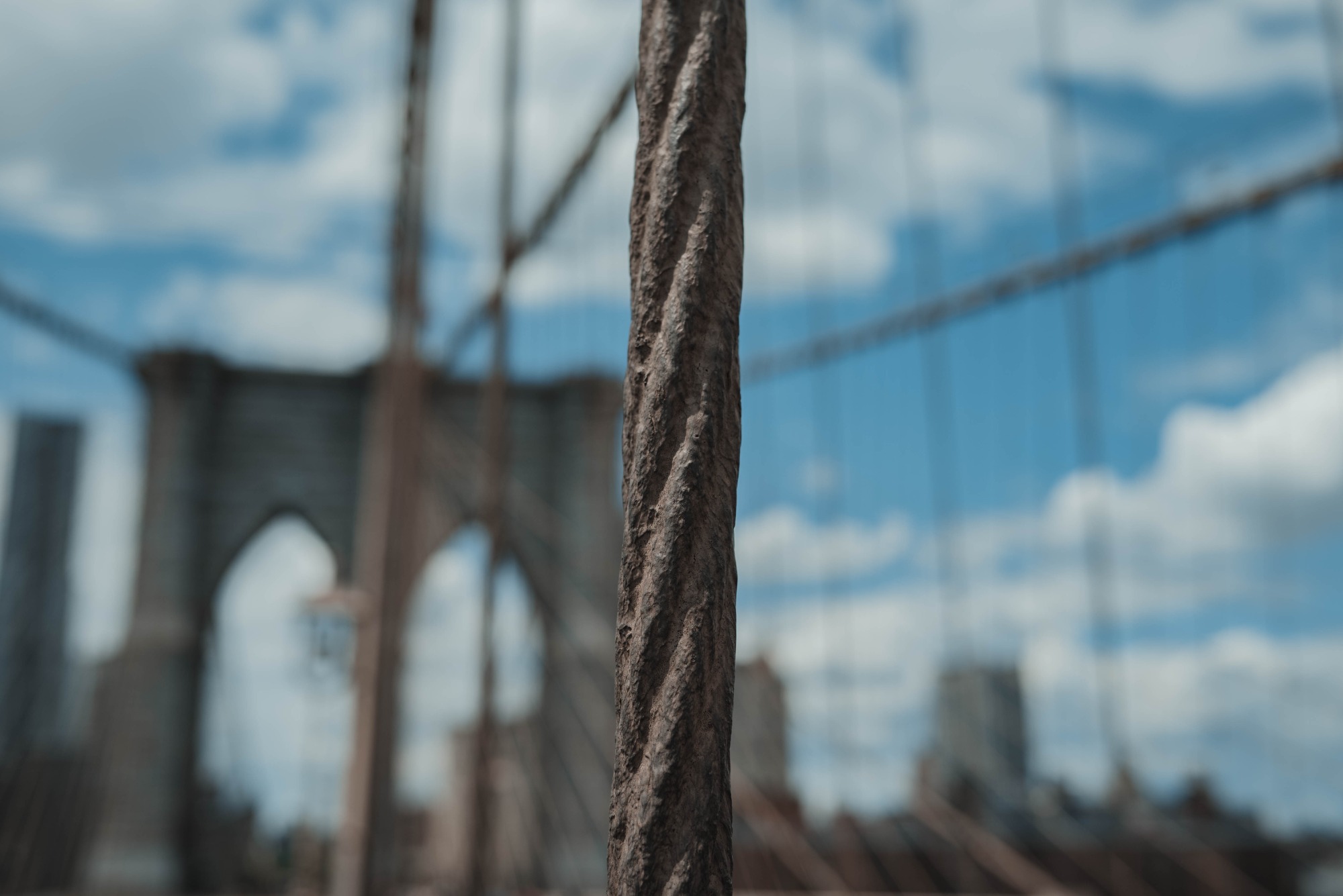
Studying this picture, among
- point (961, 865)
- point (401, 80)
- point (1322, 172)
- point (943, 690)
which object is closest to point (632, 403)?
point (961, 865)

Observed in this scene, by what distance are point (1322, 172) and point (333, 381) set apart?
→ 823 centimetres

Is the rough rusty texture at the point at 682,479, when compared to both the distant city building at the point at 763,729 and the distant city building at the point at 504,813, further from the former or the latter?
the distant city building at the point at 504,813

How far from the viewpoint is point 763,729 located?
495 centimetres

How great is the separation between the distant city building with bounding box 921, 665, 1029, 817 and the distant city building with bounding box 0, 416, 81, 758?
6.80 metres

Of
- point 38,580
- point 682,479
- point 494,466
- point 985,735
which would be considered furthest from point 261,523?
point 682,479

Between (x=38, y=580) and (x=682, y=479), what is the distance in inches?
403

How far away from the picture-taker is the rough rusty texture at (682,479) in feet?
1.58

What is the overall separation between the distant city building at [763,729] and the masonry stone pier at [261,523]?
3886mm

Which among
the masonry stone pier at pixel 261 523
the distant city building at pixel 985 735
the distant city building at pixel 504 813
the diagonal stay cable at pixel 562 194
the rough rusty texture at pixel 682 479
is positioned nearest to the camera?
the rough rusty texture at pixel 682 479

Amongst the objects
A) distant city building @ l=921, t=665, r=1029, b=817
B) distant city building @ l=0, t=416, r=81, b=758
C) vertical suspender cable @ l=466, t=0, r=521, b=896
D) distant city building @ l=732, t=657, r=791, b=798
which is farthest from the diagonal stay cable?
distant city building @ l=0, t=416, r=81, b=758

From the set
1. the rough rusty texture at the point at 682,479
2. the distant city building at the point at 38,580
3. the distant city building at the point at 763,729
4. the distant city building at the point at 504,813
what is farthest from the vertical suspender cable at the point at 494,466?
the distant city building at the point at 38,580

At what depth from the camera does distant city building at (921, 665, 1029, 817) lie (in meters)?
5.51

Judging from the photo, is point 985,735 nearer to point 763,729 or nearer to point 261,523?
point 763,729

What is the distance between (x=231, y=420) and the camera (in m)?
10.9
